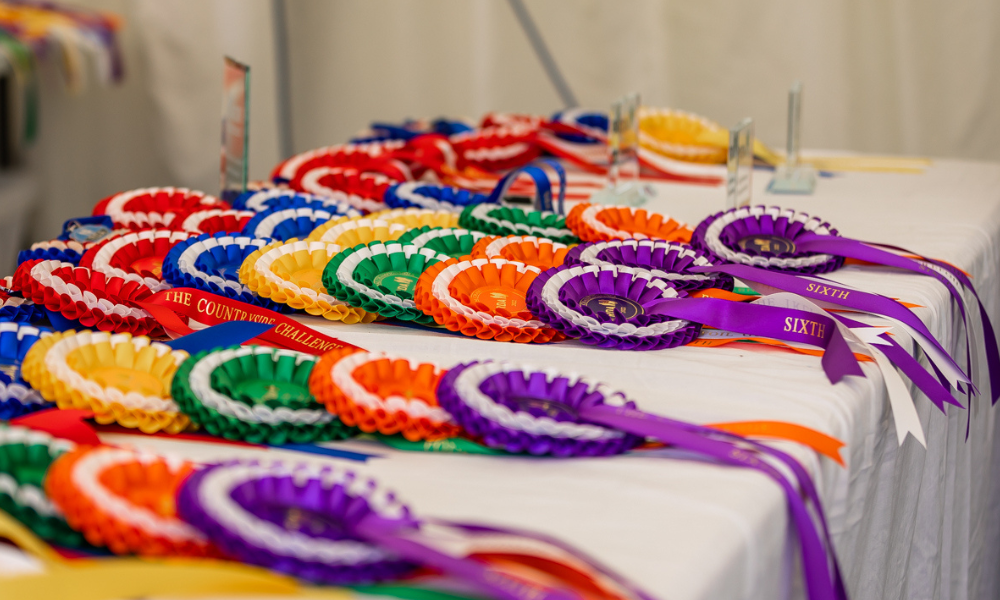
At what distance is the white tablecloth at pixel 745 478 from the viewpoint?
19.2 inches

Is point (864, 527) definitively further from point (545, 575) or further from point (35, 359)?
point (35, 359)

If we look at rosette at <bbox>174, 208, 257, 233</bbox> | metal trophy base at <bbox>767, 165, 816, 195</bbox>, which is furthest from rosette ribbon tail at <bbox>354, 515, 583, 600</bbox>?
metal trophy base at <bbox>767, 165, 816, 195</bbox>

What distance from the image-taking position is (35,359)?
644 millimetres

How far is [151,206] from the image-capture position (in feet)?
3.95

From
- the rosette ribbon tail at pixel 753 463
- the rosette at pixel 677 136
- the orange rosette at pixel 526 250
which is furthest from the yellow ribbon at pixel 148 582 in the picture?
the rosette at pixel 677 136

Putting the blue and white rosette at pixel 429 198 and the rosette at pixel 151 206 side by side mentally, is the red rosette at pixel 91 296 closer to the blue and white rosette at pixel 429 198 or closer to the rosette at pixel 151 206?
the rosette at pixel 151 206

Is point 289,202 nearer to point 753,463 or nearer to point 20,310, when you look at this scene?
point 20,310

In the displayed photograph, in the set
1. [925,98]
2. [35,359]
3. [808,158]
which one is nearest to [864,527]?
[35,359]

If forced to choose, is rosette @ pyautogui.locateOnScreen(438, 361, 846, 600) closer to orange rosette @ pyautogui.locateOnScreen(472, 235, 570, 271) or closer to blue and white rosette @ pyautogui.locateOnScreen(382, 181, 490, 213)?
orange rosette @ pyautogui.locateOnScreen(472, 235, 570, 271)

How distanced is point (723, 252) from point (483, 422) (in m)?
0.49

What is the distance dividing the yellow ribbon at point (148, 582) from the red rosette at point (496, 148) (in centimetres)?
131

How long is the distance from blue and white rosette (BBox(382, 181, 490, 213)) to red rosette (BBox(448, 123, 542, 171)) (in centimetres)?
40

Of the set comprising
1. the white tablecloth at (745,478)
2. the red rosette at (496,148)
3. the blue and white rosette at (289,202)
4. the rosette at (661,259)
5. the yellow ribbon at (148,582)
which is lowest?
the white tablecloth at (745,478)

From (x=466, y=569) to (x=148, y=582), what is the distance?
0.45ft
